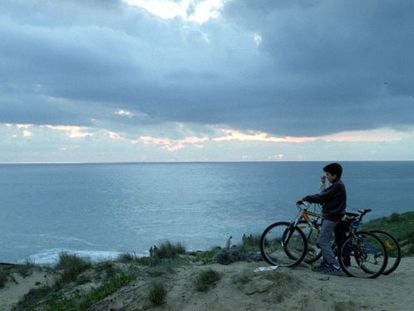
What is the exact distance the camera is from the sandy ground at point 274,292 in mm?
8078

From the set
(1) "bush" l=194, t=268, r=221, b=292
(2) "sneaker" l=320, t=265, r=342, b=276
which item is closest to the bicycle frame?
(2) "sneaker" l=320, t=265, r=342, b=276

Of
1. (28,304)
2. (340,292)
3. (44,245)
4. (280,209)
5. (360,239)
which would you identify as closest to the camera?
(340,292)

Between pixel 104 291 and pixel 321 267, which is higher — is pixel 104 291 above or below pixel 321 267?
below

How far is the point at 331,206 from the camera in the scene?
30.8 ft

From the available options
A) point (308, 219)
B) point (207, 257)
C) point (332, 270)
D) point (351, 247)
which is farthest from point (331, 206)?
point (207, 257)

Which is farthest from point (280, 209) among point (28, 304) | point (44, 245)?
point (28, 304)

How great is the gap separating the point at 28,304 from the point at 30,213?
58.8 meters

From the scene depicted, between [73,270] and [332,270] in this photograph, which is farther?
[73,270]

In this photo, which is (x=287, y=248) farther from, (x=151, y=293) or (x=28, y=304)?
(x=28, y=304)

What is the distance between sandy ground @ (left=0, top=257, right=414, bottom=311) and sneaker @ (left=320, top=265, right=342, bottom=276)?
0.18 metres

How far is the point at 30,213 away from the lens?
67938mm

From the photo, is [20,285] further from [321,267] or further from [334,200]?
[334,200]

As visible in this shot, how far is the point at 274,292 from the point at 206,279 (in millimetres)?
1454

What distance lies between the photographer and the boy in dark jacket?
9312 mm
